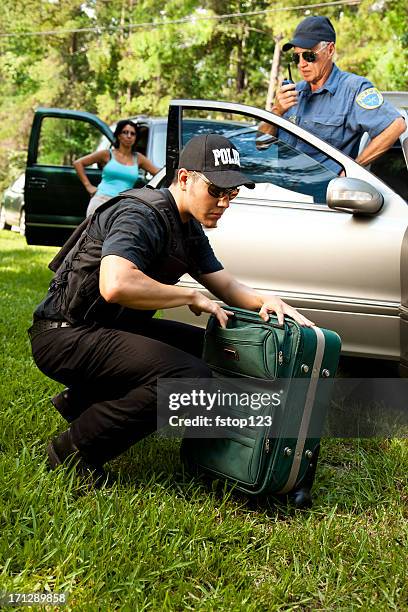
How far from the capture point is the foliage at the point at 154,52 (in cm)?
1911

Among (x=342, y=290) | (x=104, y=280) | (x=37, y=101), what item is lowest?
(x=37, y=101)

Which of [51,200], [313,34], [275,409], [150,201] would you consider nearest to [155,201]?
[150,201]

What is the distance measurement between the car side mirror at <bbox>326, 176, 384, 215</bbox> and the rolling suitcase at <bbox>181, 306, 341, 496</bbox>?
3.56 ft

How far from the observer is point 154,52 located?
1046 inches

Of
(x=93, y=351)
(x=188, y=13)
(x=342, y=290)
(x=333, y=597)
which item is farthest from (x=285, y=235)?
(x=188, y=13)

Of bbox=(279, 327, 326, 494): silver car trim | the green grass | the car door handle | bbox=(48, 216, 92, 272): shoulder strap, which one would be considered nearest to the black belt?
bbox=(48, 216, 92, 272): shoulder strap

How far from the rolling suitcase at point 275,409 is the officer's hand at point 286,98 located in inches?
70.8

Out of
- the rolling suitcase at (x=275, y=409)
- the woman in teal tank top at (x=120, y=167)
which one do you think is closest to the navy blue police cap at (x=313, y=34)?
the rolling suitcase at (x=275, y=409)

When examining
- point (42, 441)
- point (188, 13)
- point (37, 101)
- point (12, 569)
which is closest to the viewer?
point (12, 569)

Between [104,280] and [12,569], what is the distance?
3.04 ft

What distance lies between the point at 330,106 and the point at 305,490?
6.99ft

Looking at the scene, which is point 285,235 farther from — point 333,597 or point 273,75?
point 273,75

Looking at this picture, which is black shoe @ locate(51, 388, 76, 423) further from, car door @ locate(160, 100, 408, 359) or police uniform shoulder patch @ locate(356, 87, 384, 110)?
police uniform shoulder patch @ locate(356, 87, 384, 110)

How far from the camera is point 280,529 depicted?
2703 millimetres
